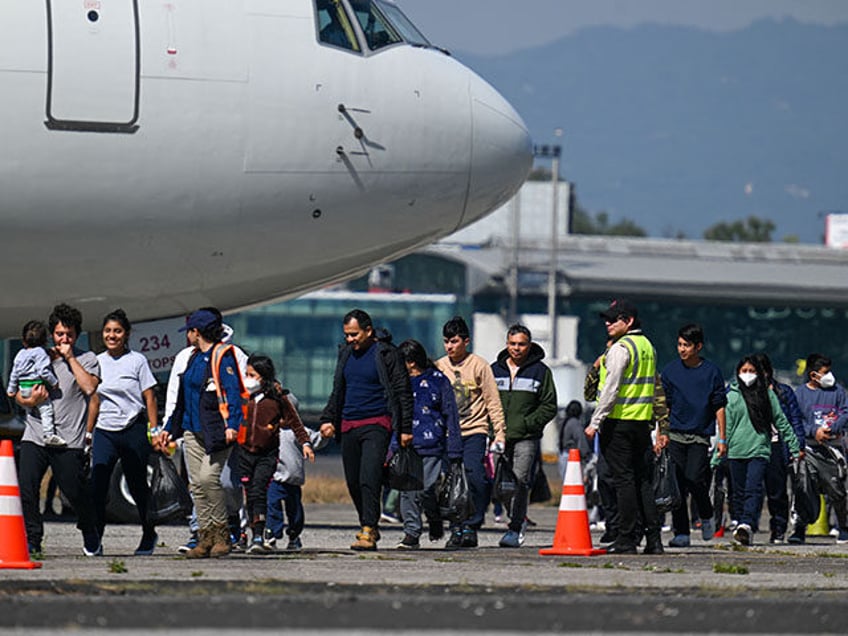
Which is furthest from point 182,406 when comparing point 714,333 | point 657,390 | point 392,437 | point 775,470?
point 714,333

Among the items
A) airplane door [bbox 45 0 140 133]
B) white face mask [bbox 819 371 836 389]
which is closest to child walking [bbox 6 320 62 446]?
airplane door [bbox 45 0 140 133]

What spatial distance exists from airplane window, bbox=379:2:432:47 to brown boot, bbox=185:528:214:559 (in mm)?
5491

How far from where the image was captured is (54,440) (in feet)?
41.7

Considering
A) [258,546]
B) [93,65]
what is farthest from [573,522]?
[93,65]

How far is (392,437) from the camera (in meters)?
14.1

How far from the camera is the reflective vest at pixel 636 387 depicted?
531 inches

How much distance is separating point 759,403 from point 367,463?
4524mm

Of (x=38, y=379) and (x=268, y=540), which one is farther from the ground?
(x=38, y=379)

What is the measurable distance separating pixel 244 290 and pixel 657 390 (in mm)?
3615

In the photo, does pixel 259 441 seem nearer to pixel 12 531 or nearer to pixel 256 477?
pixel 256 477

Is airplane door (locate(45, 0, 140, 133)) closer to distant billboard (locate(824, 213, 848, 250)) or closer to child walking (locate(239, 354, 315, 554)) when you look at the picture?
child walking (locate(239, 354, 315, 554))

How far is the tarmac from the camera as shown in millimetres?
8039

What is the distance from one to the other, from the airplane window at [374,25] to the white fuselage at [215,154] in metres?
0.15

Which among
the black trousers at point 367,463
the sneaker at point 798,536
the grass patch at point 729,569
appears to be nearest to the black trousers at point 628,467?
the black trousers at point 367,463
